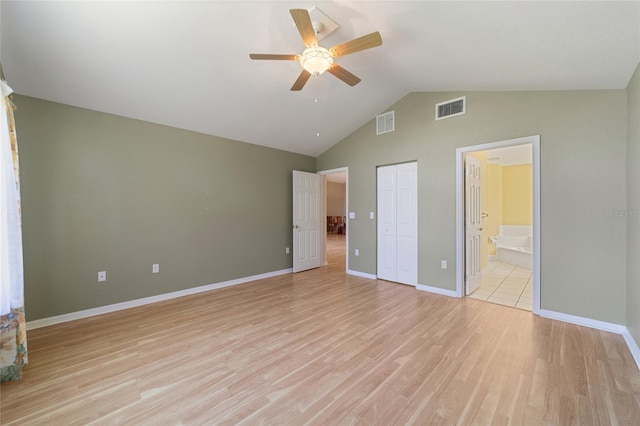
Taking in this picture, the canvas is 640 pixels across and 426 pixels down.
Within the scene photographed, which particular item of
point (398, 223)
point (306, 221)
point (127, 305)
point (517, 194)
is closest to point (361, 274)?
point (398, 223)

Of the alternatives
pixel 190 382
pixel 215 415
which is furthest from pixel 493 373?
pixel 190 382

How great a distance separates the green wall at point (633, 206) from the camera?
222 centimetres

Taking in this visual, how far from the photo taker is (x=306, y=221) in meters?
5.48

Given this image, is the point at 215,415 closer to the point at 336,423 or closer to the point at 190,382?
the point at 190,382

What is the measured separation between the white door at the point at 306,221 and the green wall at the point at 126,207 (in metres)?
0.70

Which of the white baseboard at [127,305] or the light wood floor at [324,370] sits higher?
the white baseboard at [127,305]

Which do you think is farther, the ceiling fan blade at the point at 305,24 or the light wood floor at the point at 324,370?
the ceiling fan blade at the point at 305,24

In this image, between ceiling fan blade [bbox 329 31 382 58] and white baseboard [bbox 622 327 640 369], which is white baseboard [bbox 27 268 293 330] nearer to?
ceiling fan blade [bbox 329 31 382 58]

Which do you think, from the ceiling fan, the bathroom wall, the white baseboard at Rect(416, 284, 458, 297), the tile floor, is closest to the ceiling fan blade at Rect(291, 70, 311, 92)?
the ceiling fan

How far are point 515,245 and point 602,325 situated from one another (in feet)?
14.3

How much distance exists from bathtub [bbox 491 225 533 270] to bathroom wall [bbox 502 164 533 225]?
0.64ft

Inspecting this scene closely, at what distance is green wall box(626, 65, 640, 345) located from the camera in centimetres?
222

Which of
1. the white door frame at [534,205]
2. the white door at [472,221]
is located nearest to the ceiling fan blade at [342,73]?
the white door frame at [534,205]

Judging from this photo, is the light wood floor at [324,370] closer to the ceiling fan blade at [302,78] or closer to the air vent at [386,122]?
the ceiling fan blade at [302,78]
